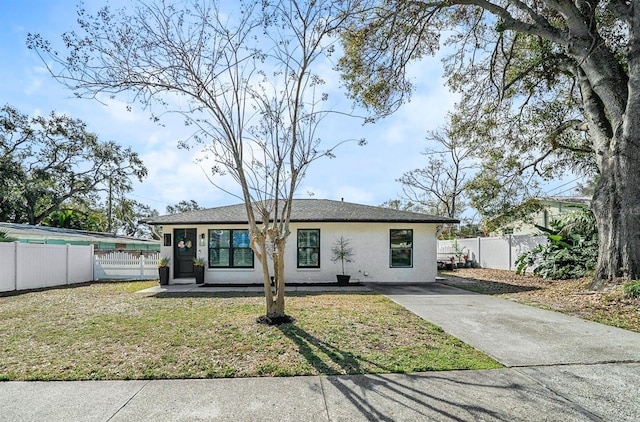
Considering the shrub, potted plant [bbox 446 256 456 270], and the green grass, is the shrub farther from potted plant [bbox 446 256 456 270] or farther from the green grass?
potted plant [bbox 446 256 456 270]

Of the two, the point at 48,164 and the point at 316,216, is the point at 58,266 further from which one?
the point at 48,164

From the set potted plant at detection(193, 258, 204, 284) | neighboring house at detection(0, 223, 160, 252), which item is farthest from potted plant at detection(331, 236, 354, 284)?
neighboring house at detection(0, 223, 160, 252)

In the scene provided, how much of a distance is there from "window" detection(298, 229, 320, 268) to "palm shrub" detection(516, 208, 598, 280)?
8.13m

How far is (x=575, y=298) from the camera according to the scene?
8250 mm

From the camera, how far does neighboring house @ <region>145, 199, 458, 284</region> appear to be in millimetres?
12453

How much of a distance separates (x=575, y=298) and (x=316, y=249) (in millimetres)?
7640

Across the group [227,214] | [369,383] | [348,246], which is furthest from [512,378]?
[227,214]

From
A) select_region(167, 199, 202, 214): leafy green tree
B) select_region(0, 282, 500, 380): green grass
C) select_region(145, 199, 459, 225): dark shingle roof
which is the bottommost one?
select_region(0, 282, 500, 380): green grass

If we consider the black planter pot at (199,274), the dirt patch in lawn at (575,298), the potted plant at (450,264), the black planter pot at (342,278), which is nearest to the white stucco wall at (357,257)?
the black planter pot at (199,274)

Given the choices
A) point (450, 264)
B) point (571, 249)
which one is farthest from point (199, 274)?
point (450, 264)

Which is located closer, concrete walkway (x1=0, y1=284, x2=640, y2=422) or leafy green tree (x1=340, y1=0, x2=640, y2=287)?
concrete walkway (x1=0, y1=284, x2=640, y2=422)

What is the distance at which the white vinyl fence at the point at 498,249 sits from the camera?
15.1 metres

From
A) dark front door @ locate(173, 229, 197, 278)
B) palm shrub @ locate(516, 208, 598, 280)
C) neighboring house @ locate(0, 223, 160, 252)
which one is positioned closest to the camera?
palm shrub @ locate(516, 208, 598, 280)

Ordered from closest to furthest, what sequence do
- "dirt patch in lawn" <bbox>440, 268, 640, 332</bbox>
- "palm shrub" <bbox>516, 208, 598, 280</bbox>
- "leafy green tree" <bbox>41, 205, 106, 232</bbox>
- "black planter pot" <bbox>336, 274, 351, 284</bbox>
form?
"dirt patch in lawn" <bbox>440, 268, 640, 332</bbox>
"palm shrub" <bbox>516, 208, 598, 280</bbox>
"black planter pot" <bbox>336, 274, 351, 284</bbox>
"leafy green tree" <bbox>41, 205, 106, 232</bbox>
